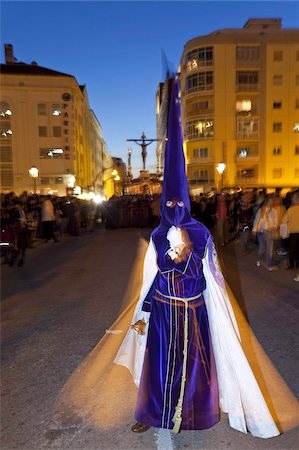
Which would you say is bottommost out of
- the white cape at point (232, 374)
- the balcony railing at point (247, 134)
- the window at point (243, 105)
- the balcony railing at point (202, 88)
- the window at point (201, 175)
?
the white cape at point (232, 374)

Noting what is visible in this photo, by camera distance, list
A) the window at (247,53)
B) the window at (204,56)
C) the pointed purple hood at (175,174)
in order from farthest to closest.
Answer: the window at (247,53), the window at (204,56), the pointed purple hood at (175,174)

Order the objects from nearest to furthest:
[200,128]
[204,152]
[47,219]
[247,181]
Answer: [47,219] → [247,181] → [200,128] → [204,152]

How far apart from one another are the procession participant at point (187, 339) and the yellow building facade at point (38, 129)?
46.6 meters

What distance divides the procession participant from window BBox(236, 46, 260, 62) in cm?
5251

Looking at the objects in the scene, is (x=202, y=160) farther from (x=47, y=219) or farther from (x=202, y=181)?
(x=47, y=219)

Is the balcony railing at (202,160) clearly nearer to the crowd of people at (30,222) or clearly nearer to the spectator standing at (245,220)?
the crowd of people at (30,222)

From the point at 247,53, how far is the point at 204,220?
3893 cm

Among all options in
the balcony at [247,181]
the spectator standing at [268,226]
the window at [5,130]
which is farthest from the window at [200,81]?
the spectator standing at [268,226]

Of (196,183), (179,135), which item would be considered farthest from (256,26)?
(179,135)

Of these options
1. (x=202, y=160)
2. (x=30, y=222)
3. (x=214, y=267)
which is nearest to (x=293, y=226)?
(x=214, y=267)

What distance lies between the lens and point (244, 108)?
5225 cm

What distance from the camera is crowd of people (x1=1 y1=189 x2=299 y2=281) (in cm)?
1010

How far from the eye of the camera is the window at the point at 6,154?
161 feet

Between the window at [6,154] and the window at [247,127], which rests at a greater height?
the window at [247,127]
